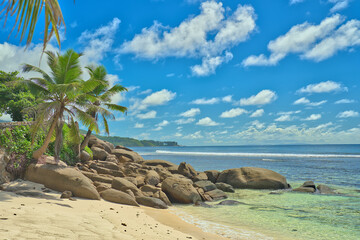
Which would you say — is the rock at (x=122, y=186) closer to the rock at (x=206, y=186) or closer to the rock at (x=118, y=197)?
the rock at (x=118, y=197)

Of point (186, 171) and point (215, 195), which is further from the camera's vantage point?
point (186, 171)

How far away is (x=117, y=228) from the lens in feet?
22.2

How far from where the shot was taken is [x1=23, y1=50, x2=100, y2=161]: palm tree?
12195 mm

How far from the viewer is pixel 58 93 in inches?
488

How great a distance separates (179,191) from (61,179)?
574 cm

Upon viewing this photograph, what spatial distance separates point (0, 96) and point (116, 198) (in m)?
23.0

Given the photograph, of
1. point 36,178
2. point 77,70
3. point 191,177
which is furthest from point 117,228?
point 191,177

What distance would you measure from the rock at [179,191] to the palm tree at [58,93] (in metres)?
5.20

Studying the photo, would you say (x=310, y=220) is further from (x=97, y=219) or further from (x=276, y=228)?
(x=97, y=219)

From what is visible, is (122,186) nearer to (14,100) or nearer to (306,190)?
(306,190)

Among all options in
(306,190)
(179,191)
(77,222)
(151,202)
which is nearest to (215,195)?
(179,191)

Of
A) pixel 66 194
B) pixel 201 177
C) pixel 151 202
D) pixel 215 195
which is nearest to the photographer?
pixel 66 194

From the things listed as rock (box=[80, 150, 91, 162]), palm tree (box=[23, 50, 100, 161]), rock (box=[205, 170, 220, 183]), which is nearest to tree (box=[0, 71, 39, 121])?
rock (box=[80, 150, 91, 162])

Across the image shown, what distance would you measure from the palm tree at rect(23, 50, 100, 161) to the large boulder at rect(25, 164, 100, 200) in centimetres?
89
